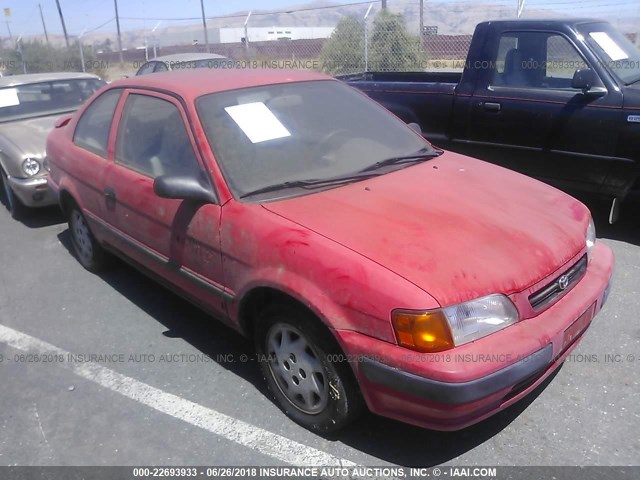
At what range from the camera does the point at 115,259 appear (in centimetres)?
467

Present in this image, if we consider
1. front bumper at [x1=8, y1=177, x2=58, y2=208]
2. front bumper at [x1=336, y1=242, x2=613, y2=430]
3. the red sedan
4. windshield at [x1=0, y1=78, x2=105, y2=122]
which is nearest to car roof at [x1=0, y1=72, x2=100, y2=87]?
windshield at [x1=0, y1=78, x2=105, y2=122]

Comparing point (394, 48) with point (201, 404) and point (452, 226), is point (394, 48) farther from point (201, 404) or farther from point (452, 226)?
point (201, 404)

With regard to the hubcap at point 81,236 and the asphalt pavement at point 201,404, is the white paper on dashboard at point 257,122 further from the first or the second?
the hubcap at point 81,236

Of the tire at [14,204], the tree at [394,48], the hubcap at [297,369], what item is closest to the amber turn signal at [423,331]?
the hubcap at [297,369]

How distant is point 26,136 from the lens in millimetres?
5898

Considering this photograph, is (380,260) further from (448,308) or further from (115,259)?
(115,259)

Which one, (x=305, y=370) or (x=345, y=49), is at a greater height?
(x=345, y=49)

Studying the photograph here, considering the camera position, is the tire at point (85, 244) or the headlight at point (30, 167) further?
the headlight at point (30, 167)

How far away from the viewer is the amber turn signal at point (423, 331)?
7.11 feet

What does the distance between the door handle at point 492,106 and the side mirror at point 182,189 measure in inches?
128

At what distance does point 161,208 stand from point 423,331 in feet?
5.74

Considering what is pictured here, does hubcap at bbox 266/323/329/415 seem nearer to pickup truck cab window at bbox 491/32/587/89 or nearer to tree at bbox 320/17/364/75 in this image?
pickup truck cab window at bbox 491/32/587/89

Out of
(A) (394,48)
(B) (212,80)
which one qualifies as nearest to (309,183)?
(B) (212,80)

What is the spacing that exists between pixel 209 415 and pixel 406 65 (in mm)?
12867
